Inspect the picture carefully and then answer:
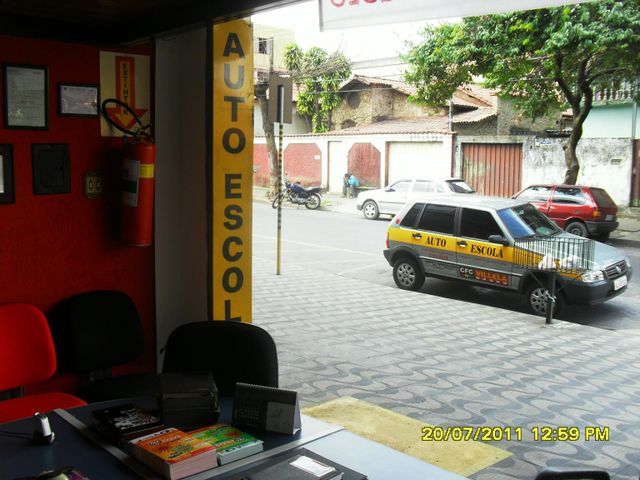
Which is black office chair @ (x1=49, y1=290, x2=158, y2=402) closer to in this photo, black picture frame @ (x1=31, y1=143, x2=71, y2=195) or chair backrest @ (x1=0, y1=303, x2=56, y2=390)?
chair backrest @ (x1=0, y1=303, x2=56, y2=390)

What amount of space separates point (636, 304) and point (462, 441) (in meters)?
4.80

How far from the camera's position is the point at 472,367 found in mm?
5348

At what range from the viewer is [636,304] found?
7.66 metres

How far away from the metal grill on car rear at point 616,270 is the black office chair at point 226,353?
5455mm

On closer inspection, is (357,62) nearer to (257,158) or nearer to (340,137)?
(340,137)

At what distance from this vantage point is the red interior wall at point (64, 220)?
3406 mm

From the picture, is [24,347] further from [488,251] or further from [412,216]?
[412,216]

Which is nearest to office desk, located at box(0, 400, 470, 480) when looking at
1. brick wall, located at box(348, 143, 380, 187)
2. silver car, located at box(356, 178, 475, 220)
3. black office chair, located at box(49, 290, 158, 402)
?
black office chair, located at box(49, 290, 158, 402)

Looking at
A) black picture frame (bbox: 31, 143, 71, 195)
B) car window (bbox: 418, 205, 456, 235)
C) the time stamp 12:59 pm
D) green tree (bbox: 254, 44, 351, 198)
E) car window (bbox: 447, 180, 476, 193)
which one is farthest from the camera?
green tree (bbox: 254, 44, 351, 198)

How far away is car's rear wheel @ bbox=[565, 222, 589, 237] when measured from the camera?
34.8 feet

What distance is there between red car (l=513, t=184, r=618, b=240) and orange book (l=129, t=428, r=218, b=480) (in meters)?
9.78

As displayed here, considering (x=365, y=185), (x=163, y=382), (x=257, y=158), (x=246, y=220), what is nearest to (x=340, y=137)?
(x=365, y=185)

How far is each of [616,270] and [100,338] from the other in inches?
230

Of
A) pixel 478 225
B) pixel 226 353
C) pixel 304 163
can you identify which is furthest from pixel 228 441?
pixel 304 163
